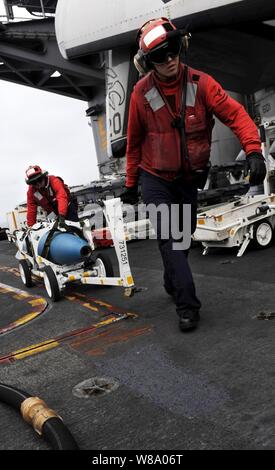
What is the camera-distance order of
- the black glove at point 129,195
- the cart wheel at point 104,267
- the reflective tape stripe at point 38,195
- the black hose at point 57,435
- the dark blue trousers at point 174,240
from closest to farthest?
the black hose at point 57,435 → the dark blue trousers at point 174,240 → the black glove at point 129,195 → the cart wheel at point 104,267 → the reflective tape stripe at point 38,195

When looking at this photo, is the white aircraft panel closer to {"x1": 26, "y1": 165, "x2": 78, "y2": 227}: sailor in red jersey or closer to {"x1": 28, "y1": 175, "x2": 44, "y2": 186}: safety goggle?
{"x1": 26, "y1": 165, "x2": 78, "y2": 227}: sailor in red jersey

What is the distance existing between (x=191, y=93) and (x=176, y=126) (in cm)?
28

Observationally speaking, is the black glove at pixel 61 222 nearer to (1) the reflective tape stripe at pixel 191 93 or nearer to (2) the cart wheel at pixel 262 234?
(2) the cart wheel at pixel 262 234

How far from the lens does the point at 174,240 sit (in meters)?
3.78

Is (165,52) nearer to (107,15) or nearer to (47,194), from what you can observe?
(47,194)

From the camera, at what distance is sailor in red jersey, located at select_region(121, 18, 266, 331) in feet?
10.9

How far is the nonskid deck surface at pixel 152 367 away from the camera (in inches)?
83.2

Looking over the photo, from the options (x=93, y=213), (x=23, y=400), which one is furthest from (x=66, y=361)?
(x=93, y=213)

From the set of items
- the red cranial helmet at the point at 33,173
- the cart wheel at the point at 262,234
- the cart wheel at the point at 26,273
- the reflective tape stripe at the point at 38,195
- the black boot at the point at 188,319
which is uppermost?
the red cranial helmet at the point at 33,173

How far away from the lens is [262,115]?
14.6 meters

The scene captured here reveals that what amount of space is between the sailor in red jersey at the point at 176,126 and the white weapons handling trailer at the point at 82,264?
34.2 inches

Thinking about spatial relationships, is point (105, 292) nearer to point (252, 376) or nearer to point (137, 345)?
point (137, 345)

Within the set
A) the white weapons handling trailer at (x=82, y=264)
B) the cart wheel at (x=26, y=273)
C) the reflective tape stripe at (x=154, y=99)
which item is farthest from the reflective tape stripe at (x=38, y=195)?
the reflective tape stripe at (x=154, y=99)

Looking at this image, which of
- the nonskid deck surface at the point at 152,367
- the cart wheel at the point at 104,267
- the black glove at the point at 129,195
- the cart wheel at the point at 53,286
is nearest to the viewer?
the nonskid deck surface at the point at 152,367
